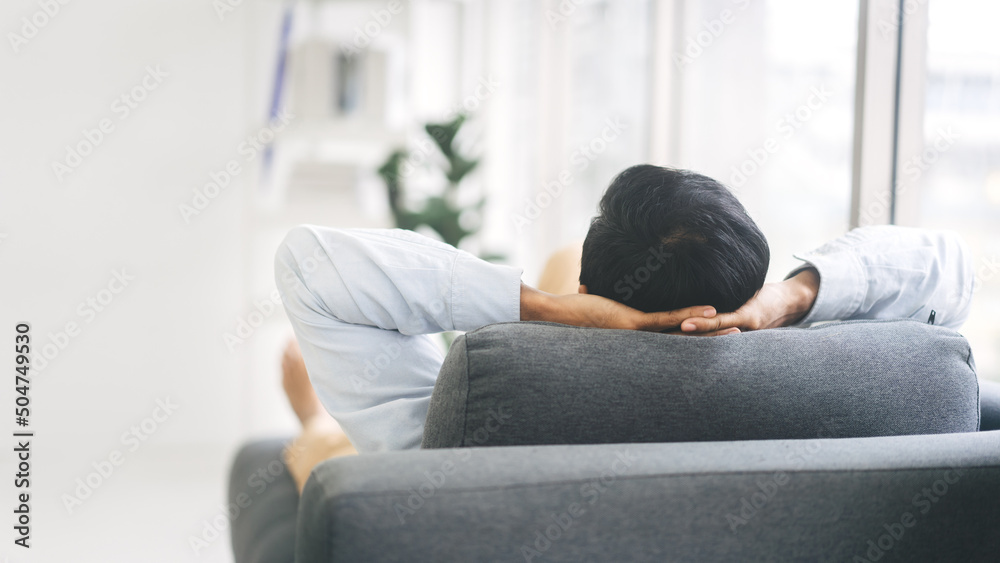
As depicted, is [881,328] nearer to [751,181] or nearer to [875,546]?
[875,546]

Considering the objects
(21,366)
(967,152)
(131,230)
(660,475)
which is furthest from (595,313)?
(21,366)

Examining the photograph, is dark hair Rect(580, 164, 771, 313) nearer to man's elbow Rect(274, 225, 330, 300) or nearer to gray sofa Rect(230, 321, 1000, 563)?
gray sofa Rect(230, 321, 1000, 563)

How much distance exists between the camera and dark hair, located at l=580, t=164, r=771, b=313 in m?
0.80

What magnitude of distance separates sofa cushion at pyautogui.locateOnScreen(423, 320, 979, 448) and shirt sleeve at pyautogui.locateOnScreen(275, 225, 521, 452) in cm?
14

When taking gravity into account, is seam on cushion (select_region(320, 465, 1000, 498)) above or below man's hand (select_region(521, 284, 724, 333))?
below

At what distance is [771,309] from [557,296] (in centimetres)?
27

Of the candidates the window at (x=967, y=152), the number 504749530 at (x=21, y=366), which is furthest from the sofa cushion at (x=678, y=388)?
the number 504749530 at (x=21, y=366)

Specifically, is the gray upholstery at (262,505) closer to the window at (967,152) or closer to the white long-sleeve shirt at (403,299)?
the white long-sleeve shirt at (403,299)

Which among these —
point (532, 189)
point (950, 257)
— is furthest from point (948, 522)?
point (532, 189)

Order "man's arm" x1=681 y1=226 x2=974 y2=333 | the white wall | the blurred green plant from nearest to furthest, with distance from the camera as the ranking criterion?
"man's arm" x1=681 y1=226 x2=974 y2=333 < the blurred green plant < the white wall

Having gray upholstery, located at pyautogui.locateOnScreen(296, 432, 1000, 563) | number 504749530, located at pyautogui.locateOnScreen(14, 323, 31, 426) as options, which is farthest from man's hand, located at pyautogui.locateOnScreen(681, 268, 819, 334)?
number 504749530, located at pyautogui.locateOnScreen(14, 323, 31, 426)

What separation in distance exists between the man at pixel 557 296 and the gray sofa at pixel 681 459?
9 cm

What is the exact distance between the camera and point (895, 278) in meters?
0.99

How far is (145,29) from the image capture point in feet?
10.5
